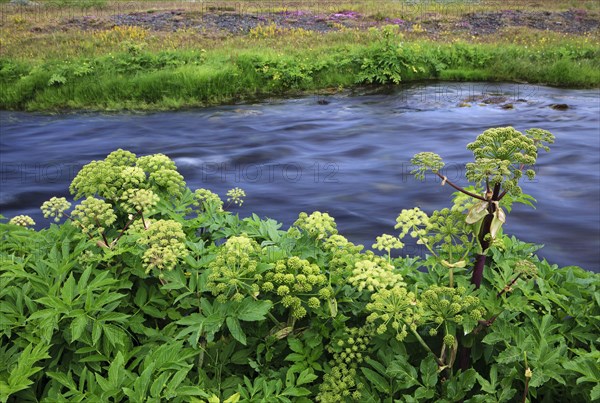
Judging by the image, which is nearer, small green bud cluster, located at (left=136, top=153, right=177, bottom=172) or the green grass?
small green bud cluster, located at (left=136, top=153, right=177, bottom=172)

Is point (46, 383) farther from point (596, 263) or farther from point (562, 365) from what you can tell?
point (596, 263)

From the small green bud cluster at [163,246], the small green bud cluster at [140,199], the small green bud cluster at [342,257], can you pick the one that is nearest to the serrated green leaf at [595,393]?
the small green bud cluster at [342,257]

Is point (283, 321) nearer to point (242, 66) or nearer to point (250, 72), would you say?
point (250, 72)

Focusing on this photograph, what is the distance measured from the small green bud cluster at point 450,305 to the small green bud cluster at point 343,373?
0.38 m

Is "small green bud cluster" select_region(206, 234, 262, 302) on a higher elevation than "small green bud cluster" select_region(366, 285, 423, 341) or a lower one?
higher

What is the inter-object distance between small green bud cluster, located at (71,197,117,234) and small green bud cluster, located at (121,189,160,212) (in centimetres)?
13

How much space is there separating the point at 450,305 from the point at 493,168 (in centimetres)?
75

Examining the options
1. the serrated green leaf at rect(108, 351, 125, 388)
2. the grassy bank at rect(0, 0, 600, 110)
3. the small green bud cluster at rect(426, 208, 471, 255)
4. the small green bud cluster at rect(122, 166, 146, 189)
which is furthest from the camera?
the grassy bank at rect(0, 0, 600, 110)

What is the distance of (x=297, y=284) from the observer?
9.86 ft

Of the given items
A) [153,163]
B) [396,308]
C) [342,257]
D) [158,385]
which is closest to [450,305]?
[396,308]

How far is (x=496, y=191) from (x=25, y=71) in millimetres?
18429

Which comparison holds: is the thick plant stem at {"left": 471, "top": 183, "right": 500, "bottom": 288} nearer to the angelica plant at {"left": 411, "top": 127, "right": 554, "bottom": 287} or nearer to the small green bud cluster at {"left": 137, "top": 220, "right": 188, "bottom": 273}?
the angelica plant at {"left": 411, "top": 127, "right": 554, "bottom": 287}

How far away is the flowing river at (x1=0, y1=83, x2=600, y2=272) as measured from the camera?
9469 mm

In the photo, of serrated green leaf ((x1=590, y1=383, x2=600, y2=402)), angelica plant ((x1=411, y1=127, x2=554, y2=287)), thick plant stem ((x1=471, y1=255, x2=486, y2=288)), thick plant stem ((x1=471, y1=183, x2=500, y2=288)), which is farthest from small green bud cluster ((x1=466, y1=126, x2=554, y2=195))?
serrated green leaf ((x1=590, y1=383, x2=600, y2=402))
